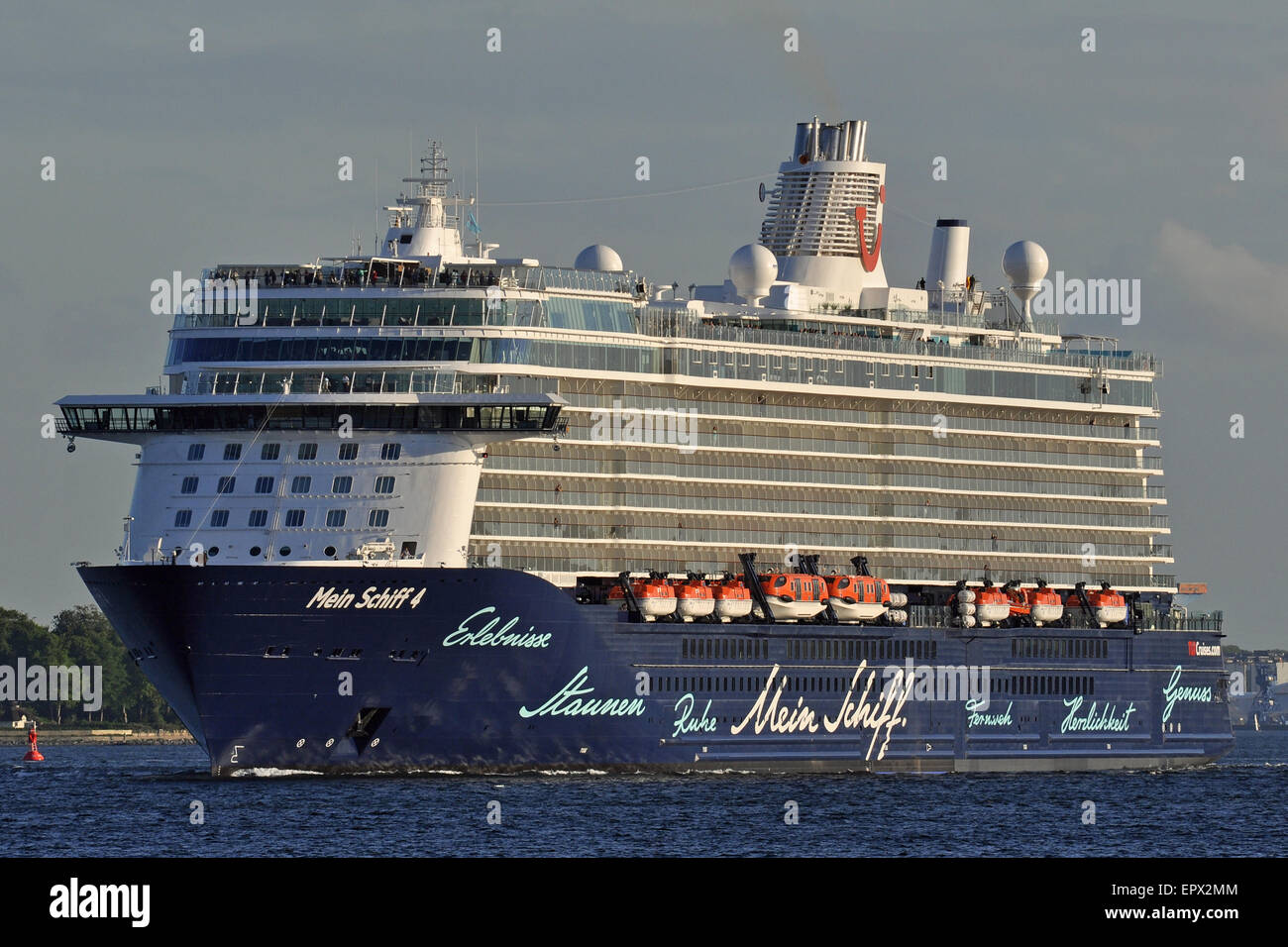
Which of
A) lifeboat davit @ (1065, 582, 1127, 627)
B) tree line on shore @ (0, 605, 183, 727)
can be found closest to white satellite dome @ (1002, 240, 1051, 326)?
lifeboat davit @ (1065, 582, 1127, 627)

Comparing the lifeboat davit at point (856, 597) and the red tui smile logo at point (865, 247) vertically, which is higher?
the red tui smile logo at point (865, 247)

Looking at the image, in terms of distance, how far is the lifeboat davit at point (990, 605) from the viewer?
80688 mm

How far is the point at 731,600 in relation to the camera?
2835 inches

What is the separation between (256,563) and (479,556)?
21.2 ft

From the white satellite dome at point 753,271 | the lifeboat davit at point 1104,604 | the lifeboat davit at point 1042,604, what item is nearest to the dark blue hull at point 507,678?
the lifeboat davit at point 1042,604

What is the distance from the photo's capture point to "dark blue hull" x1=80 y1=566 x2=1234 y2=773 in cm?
6247

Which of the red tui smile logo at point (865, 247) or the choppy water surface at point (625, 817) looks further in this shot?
the red tui smile logo at point (865, 247)

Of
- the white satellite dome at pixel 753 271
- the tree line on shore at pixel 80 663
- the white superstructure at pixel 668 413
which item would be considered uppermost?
the white satellite dome at pixel 753 271

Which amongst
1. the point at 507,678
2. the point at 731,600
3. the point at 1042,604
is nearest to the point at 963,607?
the point at 1042,604

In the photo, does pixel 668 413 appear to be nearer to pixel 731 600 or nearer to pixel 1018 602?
pixel 731 600

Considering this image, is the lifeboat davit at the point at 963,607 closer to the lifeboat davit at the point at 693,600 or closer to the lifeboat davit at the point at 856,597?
the lifeboat davit at the point at 856,597

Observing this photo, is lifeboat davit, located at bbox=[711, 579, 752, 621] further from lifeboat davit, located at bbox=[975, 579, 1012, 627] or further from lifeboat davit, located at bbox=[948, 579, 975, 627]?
lifeboat davit, located at bbox=[975, 579, 1012, 627]

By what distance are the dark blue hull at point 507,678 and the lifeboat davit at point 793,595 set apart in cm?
62

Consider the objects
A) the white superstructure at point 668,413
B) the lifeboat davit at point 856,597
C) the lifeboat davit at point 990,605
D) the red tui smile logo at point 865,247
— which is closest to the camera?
the white superstructure at point 668,413
